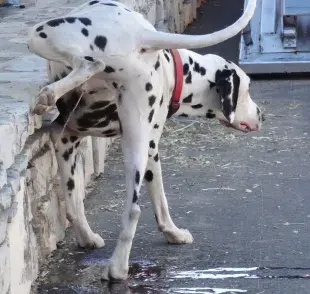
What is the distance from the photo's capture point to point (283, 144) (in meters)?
7.26

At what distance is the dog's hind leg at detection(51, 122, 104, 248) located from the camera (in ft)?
16.3

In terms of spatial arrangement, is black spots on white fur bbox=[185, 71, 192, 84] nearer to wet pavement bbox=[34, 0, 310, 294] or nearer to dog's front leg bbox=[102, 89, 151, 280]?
dog's front leg bbox=[102, 89, 151, 280]

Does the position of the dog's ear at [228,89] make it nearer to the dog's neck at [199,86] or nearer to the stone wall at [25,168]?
the dog's neck at [199,86]

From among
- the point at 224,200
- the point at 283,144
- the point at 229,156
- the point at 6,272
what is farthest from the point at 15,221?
the point at 283,144

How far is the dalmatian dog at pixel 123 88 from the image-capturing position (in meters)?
4.32

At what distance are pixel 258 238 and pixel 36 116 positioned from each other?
1.53 meters

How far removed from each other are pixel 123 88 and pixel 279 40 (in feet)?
20.4

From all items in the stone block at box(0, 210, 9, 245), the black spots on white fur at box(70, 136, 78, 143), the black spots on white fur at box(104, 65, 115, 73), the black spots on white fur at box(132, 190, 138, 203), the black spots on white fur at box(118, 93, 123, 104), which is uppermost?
the black spots on white fur at box(104, 65, 115, 73)

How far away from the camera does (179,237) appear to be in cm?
511

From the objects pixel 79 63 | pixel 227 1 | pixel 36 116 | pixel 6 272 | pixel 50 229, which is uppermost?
pixel 79 63

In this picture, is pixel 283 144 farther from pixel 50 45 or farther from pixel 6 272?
pixel 6 272

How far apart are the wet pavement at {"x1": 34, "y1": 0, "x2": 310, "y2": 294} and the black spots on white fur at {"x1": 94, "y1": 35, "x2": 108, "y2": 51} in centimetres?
120

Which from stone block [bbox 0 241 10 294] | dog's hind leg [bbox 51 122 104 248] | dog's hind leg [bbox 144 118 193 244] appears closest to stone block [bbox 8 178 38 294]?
stone block [bbox 0 241 10 294]

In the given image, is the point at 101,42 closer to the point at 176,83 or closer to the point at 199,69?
the point at 176,83
